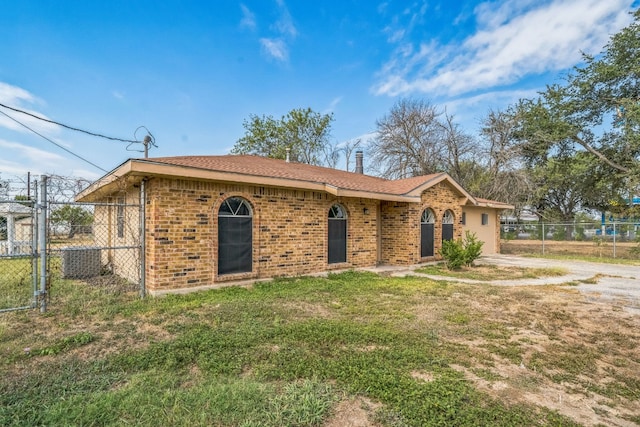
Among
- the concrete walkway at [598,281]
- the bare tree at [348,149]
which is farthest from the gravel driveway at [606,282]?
the bare tree at [348,149]

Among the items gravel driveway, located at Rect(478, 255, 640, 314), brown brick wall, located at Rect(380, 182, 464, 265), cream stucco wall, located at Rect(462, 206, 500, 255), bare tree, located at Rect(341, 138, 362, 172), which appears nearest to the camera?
gravel driveway, located at Rect(478, 255, 640, 314)

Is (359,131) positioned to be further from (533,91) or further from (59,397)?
(59,397)

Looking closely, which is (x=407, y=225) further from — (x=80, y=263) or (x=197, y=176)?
(x=80, y=263)

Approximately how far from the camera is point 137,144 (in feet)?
31.4

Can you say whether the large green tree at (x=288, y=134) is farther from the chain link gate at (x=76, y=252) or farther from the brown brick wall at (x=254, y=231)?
the brown brick wall at (x=254, y=231)

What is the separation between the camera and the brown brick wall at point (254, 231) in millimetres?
6234

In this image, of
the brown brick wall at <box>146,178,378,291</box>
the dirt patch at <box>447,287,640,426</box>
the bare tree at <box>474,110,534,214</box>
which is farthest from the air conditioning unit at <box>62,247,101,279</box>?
the bare tree at <box>474,110,534,214</box>

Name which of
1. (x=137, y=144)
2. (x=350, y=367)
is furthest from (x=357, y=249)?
(x=137, y=144)

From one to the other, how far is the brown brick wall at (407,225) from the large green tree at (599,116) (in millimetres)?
11712

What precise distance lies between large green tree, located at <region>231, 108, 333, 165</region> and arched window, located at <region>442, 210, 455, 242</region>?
16478 mm

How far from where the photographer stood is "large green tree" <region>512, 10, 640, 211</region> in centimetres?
1670

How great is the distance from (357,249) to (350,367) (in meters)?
6.74

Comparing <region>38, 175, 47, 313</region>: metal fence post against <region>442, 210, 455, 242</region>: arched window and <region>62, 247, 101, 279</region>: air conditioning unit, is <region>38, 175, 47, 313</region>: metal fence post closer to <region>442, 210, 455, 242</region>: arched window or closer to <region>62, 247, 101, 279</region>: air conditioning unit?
<region>62, 247, 101, 279</region>: air conditioning unit

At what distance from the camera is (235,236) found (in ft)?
23.8
